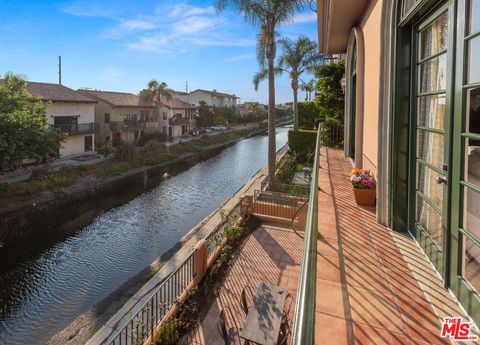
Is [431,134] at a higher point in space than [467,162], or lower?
higher

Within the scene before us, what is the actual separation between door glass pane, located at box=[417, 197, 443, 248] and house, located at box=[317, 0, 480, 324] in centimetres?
1

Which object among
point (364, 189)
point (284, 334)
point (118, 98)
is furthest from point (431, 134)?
point (118, 98)

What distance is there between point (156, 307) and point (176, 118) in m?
42.8

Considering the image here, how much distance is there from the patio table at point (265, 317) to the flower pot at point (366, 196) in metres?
2.59

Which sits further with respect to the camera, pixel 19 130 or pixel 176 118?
pixel 176 118

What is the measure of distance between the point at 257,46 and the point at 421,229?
17461mm

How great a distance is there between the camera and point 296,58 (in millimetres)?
31438

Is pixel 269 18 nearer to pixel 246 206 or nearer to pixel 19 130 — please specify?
pixel 246 206

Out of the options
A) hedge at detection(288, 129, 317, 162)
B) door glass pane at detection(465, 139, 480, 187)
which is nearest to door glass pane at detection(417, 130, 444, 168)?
door glass pane at detection(465, 139, 480, 187)

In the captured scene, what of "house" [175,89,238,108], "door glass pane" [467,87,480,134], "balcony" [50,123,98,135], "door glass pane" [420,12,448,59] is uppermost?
"house" [175,89,238,108]

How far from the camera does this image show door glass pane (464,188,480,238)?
2.44m

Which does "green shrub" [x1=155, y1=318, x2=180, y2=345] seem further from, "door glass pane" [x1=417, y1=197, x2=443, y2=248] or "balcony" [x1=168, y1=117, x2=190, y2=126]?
"balcony" [x1=168, y1=117, x2=190, y2=126]

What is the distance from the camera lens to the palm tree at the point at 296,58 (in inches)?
1214

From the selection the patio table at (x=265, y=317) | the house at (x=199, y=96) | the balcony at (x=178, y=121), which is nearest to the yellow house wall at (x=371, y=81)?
the patio table at (x=265, y=317)
